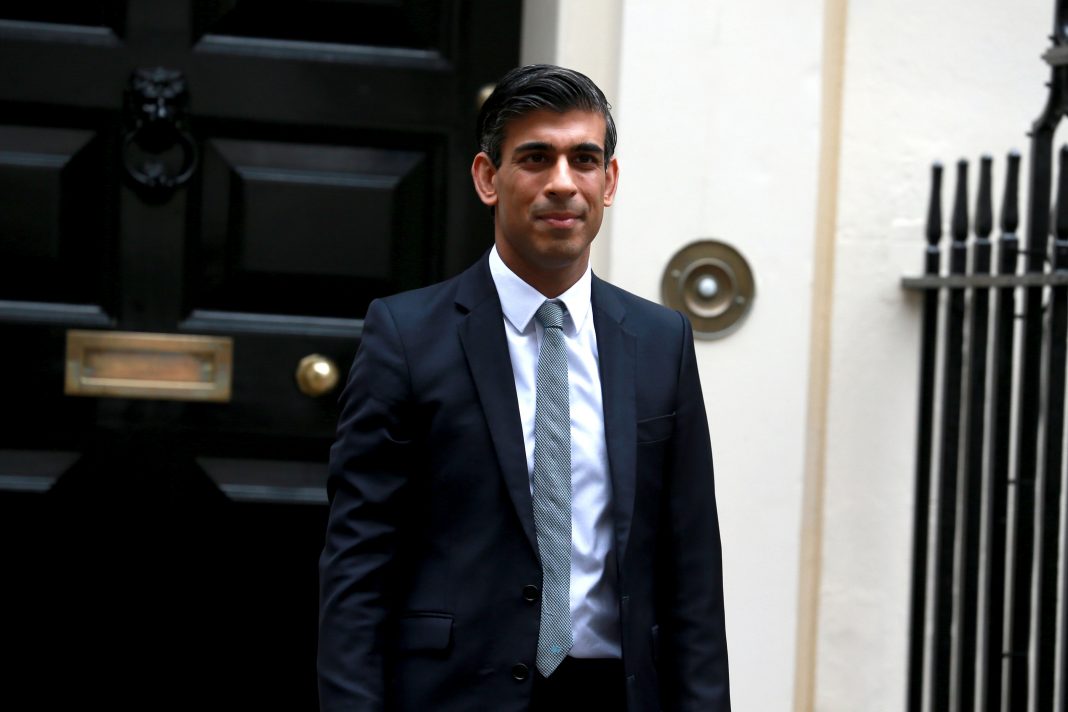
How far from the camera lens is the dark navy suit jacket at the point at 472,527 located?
7.47 feet

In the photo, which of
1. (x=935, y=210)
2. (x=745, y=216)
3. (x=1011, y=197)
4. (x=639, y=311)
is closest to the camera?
(x=639, y=311)

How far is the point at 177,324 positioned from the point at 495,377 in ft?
5.24

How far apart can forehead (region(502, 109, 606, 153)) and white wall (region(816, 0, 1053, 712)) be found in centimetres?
139

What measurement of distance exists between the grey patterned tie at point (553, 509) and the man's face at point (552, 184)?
0.64 feet

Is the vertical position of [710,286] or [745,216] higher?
[745,216]

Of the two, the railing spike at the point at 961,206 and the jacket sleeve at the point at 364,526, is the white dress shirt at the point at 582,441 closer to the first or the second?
the jacket sleeve at the point at 364,526

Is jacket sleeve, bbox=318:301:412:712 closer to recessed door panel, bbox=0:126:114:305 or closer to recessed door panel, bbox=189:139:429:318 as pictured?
recessed door panel, bbox=189:139:429:318

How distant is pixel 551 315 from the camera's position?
2.38 meters

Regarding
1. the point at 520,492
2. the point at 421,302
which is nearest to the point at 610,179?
the point at 421,302

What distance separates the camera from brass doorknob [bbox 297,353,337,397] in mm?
3729

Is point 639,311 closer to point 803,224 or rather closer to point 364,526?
point 364,526

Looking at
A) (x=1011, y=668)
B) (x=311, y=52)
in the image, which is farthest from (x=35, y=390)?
(x=1011, y=668)

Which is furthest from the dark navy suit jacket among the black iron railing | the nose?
the black iron railing

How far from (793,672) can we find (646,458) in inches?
54.5
